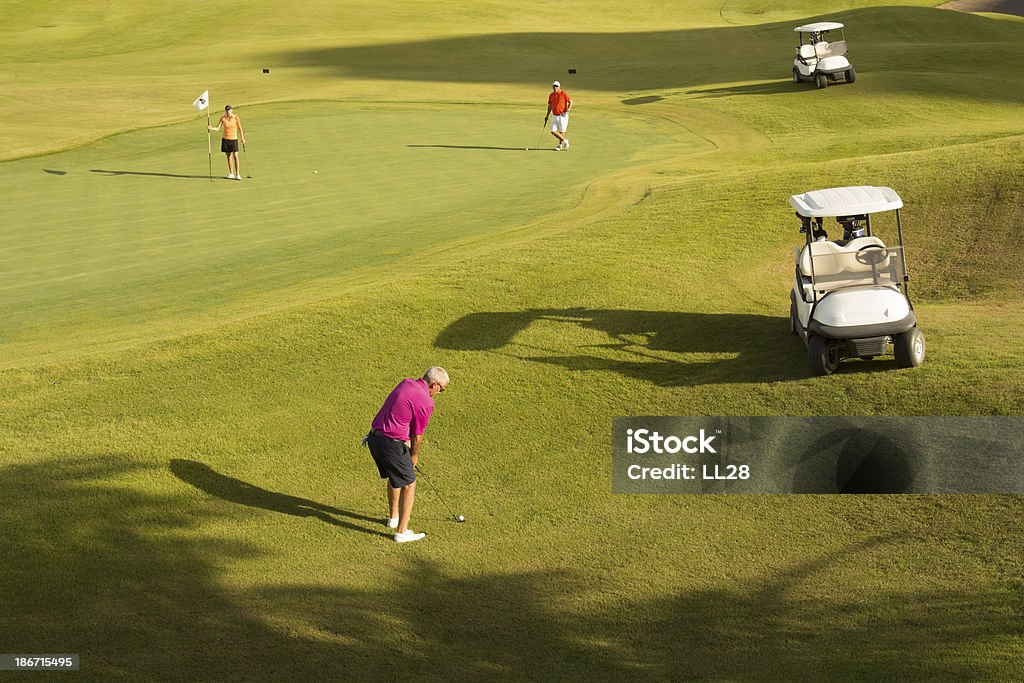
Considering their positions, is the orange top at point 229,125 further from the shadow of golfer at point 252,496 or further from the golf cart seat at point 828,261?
the golf cart seat at point 828,261

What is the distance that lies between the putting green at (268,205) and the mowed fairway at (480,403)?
157 mm

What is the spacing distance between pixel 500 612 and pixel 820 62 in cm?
3521

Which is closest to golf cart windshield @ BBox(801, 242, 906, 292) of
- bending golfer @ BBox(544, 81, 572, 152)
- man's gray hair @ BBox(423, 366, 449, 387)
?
man's gray hair @ BBox(423, 366, 449, 387)

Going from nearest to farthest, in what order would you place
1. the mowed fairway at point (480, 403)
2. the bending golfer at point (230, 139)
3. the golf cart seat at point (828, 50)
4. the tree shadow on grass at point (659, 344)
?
the mowed fairway at point (480, 403) < the tree shadow on grass at point (659, 344) < the bending golfer at point (230, 139) < the golf cart seat at point (828, 50)

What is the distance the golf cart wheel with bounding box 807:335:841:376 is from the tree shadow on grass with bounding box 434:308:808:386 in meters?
0.36

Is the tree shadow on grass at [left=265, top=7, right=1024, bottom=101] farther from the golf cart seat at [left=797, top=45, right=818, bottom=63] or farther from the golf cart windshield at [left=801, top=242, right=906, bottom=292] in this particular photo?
the golf cart windshield at [left=801, top=242, right=906, bottom=292]

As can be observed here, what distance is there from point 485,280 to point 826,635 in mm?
10808

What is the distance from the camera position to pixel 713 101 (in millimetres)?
42562

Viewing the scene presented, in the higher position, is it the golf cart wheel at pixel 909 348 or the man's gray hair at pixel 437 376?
the man's gray hair at pixel 437 376

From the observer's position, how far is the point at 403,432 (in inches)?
492

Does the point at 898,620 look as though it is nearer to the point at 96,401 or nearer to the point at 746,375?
the point at 746,375

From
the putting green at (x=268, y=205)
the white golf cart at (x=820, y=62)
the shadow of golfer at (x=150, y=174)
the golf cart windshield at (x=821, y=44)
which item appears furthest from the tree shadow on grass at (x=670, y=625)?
the golf cart windshield at (x=821, y=44)

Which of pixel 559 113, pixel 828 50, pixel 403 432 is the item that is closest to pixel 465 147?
pixel 559 113

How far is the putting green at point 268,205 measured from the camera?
846 inches
